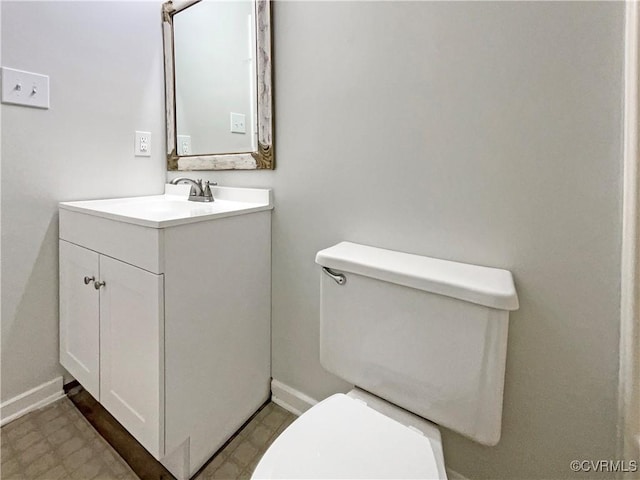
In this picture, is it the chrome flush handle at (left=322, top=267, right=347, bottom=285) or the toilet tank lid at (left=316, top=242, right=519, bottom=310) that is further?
the chrome flush handle at (left=322, top=267, right=347, bottom=285)

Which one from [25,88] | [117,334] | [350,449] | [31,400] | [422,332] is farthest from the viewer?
[31,400]

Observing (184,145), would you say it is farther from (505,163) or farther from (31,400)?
(505,163)

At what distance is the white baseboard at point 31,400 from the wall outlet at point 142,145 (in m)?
1.04

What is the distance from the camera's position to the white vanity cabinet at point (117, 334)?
888 mm

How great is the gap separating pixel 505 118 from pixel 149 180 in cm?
151

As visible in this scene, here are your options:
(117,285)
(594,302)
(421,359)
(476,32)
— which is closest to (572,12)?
(476,32)

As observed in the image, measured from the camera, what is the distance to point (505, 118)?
0.79m

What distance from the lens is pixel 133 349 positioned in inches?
37.3

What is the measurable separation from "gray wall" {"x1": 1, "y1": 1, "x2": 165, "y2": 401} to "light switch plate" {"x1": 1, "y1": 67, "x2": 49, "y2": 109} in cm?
2

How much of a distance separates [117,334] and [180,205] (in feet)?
1.89

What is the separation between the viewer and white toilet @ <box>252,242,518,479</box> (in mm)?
662

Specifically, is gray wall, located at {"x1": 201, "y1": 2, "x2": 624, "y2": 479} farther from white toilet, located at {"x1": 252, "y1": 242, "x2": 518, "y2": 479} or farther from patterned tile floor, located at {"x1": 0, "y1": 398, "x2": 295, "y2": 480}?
patterned tile floor, located at {"x1": 0, "y1": 398, "x2": 295, "y2": 480}

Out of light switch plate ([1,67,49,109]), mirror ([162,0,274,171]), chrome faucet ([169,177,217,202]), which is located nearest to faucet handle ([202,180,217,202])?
chrome faucet ([169,177,217,202])

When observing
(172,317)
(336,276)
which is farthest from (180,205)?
(336,276)
